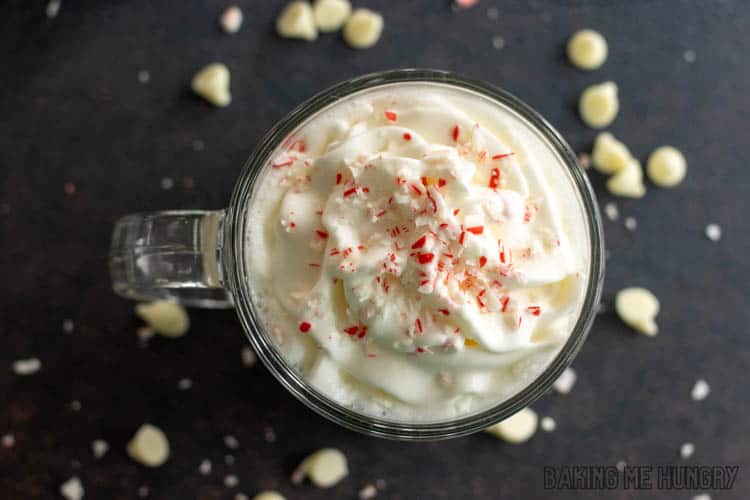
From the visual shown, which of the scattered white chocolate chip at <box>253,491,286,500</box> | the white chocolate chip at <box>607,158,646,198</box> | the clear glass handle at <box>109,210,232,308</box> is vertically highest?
the white chocolate chip at <box>607,158,646,198</box>

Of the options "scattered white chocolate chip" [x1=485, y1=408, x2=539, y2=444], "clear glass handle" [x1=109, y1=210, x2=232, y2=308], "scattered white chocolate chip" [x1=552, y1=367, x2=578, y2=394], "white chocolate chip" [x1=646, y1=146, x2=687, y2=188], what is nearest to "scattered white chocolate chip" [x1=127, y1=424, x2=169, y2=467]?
"clear glass handle" [x1=109, y1=210, x2=232, y2=308]

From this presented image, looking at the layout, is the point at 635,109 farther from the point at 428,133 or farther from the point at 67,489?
the point at 67,489

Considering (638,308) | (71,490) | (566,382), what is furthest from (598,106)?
(71,490)

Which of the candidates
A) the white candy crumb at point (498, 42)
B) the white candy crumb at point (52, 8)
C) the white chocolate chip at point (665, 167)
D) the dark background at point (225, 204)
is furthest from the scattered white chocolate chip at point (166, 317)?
the white chocolate chip at point (665, 167)

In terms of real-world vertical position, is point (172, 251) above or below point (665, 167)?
below

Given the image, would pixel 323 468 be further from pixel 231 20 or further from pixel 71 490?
pixel 231 20

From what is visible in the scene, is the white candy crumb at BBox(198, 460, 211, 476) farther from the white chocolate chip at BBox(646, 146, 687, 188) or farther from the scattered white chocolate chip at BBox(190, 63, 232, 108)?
the white chocolate chip at BBox(646, 146, 687, 188)
